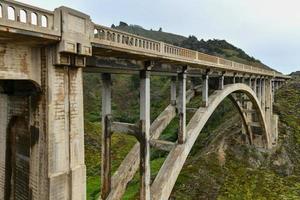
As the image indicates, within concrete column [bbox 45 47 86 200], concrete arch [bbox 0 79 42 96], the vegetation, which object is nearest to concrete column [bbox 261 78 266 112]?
the vegetation

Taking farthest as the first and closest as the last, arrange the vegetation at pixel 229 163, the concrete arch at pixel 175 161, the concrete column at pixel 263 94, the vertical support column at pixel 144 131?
1. the concrete column at pixel 263 94
2. the vegetation at pixel 229 163
3. the concrete arch at pixel 175 161
4. the vertical support column at pixel 144 131

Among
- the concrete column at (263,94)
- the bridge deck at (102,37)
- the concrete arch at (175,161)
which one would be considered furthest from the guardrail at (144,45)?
the concrete column at (263,94)

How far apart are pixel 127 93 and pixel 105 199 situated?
60.1 m

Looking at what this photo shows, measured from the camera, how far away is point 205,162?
2861 cm

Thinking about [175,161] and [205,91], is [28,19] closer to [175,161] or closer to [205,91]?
[175,161]

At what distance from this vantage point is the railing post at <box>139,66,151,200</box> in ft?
41.4

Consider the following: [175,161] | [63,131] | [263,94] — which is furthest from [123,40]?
[263,94]

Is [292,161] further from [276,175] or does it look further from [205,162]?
[205,162]

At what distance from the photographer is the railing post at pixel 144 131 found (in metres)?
12.6

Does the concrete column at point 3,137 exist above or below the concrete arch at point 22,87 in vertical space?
below

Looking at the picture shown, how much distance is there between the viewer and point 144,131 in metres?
12.7

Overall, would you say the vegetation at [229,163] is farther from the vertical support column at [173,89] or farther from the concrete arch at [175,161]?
the vertical support column at [173,89]

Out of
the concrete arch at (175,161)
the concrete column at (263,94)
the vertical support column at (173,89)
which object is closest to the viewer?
the concrete arch at (175,161)

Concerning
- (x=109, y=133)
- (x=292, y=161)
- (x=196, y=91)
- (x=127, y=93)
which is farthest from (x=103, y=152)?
(x=127, y=93)
